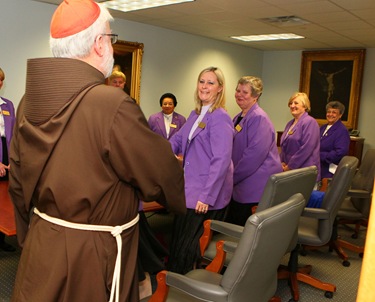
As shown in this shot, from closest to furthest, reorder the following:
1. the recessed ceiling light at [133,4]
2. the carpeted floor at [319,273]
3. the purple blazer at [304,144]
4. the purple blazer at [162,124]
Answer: the carpeted floor at [319,273] → the purple blazer at [304,144] → the recessed ceiling light at [133,4] → the purple blazer at [162,124]

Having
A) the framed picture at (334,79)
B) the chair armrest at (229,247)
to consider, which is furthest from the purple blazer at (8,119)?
the framed picture at (334,79)

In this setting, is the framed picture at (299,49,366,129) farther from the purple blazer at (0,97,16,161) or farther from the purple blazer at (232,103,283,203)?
the purple blazer at (0,97,16,161)

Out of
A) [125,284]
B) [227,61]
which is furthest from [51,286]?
[227,61]

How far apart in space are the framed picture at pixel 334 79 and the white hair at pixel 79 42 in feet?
24.0

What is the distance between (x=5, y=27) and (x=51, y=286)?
456 centimetres

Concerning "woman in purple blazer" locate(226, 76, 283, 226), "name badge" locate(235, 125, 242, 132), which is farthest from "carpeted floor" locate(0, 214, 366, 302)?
"name badge" locate(235, 125, 242, 132)

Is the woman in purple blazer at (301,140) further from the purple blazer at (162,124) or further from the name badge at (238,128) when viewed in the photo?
the purple blazer at (162,124)

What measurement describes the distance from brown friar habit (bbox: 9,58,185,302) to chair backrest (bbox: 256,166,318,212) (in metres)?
0.92

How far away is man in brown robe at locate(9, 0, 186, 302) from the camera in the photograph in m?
1.15

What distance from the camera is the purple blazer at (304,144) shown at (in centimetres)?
397

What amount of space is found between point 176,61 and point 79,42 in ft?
19.6

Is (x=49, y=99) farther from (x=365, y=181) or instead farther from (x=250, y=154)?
(x=365, y=181)

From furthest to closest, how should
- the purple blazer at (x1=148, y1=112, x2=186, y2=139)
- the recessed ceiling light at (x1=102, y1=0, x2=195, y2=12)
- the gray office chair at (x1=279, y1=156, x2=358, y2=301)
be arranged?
1. the purple blazer at (x1=148, y1=112, x2=186, y2=139)
2. the recessed ceiling light at (x1=102, y1=0, x2=195, y2=12)
3. the gray office chair at (x1=279, y1=156, x2=358, y2=301)

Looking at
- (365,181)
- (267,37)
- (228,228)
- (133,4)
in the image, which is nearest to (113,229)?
(228,228)
